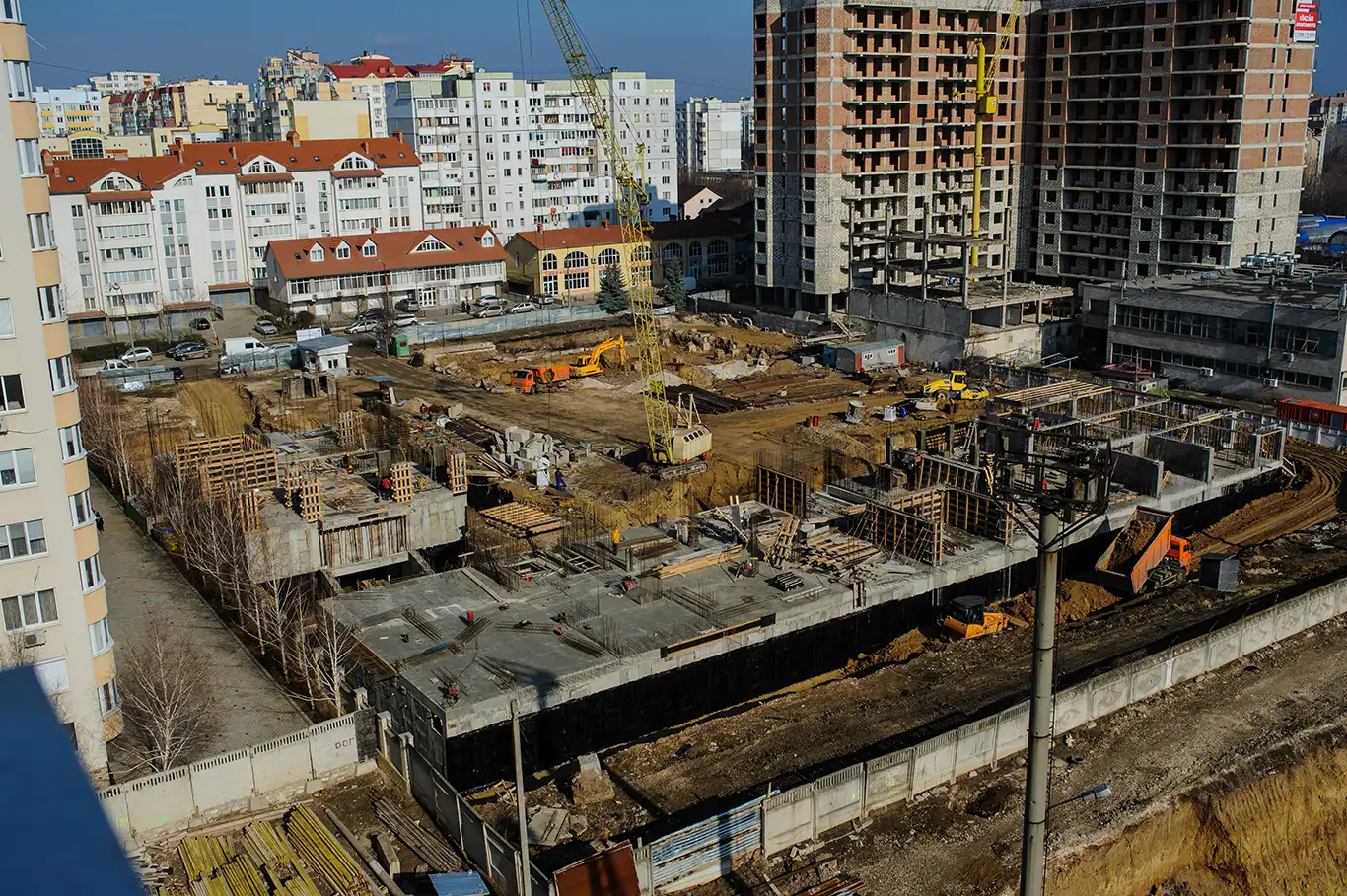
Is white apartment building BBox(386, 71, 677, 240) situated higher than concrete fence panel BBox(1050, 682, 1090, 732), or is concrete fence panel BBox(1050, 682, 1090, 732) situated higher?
white apartment building BBox(386, 71, 677, 240)

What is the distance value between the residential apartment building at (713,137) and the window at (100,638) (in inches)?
6786

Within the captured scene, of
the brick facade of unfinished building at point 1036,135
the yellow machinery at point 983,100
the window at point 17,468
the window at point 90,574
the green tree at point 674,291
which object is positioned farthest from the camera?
the green tree at point 674,291

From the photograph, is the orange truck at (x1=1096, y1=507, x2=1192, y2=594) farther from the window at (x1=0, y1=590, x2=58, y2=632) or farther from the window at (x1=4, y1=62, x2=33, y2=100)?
the window at (x1=4, y1=62, x2=33, y2=100)

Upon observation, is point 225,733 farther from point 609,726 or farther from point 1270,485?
point 1270,485

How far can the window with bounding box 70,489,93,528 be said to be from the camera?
2220cm

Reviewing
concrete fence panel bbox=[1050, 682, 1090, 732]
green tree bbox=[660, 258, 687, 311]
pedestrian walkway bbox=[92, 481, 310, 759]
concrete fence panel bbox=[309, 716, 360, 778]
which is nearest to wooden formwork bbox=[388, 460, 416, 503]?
pedestrian walkway bbox=[92, 481, 310, 759]

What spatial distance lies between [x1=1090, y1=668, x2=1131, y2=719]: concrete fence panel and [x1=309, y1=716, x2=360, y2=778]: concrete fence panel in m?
15.1

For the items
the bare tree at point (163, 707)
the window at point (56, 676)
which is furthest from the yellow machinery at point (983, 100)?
the window at point (56, 676)

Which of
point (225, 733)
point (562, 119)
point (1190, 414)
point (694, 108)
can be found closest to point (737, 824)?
point (225, 733)

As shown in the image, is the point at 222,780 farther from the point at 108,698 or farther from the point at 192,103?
the point at 192,103

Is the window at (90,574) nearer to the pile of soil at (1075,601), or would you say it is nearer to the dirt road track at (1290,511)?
the pile of soil at (1075,601)

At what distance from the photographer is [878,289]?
224 feet

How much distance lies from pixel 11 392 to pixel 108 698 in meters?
6.40

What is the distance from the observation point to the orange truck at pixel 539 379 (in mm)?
55594
